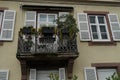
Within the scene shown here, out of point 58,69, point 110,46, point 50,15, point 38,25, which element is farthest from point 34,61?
point 110,46

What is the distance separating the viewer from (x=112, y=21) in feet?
39.6

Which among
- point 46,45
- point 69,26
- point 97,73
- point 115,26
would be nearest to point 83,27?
point 69,26

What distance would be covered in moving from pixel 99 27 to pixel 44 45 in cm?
355

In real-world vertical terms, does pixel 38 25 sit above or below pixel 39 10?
below

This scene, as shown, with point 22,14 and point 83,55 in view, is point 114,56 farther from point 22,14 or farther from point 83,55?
point 22,14

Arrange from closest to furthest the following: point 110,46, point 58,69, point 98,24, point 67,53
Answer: point 67,53 → point 58,69 → point 110,46 → point 98,24

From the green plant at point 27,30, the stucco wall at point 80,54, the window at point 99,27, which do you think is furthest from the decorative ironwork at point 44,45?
the window at point 99,27

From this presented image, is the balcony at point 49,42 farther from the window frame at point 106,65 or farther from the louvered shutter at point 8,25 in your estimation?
the window frame at point 106,65

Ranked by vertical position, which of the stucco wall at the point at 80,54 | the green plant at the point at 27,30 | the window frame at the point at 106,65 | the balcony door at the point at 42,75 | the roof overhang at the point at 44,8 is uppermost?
the roof overhang at the point at 44,8

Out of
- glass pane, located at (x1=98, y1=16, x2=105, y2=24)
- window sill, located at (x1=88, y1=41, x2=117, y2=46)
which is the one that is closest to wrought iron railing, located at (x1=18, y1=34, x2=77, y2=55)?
window sill, located at (x1=88, y1=41, x2=117, y2=46)

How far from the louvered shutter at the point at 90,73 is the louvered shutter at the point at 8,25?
3890mm

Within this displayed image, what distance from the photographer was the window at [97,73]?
10188mm

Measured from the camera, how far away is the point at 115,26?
11914 mm

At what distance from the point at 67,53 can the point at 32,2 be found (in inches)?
161
